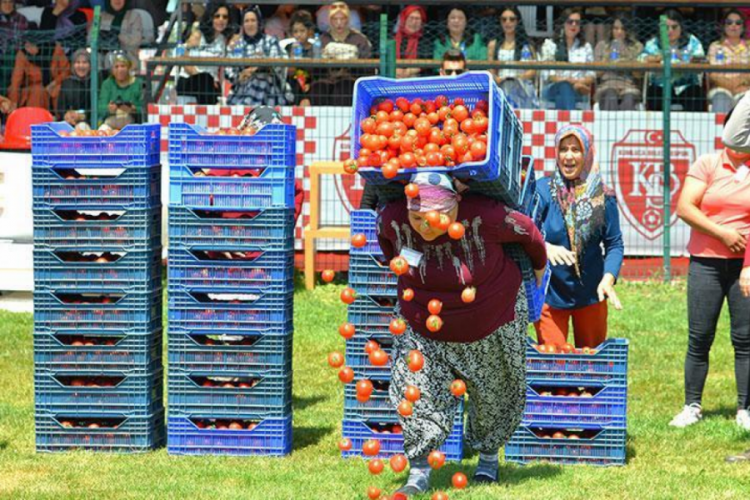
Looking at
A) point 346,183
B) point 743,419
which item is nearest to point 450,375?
point 743,419

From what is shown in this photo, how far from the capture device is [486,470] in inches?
299

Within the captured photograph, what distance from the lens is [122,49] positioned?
15906mm

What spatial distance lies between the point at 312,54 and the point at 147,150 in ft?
26.7

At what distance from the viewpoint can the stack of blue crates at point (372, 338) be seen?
822 centimetres

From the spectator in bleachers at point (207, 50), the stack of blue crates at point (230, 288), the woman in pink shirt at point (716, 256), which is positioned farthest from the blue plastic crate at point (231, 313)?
the spectator in bleachers at point (207, 50)

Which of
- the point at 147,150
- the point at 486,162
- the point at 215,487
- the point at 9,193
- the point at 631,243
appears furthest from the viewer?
the point at 631,243

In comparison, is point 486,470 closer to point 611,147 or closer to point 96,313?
point 96,313

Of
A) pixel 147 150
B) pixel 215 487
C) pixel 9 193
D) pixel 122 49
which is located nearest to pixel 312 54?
pixel 122 49

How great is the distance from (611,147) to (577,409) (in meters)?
7.41

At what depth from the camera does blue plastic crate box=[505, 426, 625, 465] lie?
8.25 metres

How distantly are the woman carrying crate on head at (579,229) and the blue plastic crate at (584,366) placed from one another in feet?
1.16

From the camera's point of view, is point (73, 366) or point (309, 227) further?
point (309, 227)

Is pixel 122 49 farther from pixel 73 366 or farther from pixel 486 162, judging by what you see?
pixel 486 162

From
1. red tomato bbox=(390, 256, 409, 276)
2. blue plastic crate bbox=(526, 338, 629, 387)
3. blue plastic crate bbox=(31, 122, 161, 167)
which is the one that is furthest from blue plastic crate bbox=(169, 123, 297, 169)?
blue plastic crate bbox=(526, 338, 629, 387)
